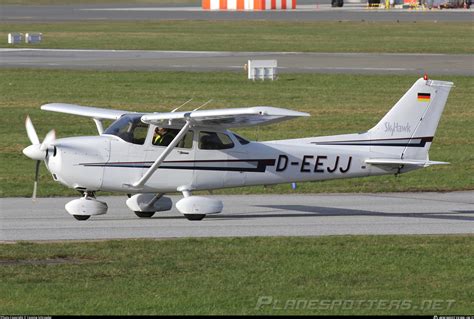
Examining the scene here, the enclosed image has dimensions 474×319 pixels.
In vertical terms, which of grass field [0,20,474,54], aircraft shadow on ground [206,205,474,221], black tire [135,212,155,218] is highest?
black tire [135,212,155,218]

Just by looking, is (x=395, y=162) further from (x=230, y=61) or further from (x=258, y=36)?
(x=258, y=36)

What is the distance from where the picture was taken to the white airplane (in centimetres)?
1767

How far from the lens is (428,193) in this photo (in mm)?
21703

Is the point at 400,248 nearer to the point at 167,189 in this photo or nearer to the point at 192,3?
the point at 167,189

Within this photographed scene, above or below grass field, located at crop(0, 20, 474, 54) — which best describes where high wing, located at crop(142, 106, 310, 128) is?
above

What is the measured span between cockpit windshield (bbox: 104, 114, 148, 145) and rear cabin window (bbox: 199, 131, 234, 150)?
3.10ft

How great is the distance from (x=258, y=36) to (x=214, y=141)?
45247mm

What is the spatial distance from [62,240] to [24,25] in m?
58.9

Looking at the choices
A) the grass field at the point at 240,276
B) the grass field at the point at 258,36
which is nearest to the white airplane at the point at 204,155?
the grass field at the point at 240,276

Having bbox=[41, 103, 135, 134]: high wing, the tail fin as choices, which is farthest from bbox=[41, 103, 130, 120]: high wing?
the tail fin

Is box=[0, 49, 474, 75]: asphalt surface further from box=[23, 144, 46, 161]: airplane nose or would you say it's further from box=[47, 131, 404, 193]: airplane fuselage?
box=[23, 144, 46, 161]: airplane nose

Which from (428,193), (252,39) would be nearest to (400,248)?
(428,193)

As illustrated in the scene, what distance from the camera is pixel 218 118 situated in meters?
17.5

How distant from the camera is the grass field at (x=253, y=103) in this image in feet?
74.3
